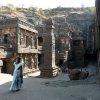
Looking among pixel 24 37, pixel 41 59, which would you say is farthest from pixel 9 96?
pixel 41 59

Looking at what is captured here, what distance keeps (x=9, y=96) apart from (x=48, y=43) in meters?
11.1

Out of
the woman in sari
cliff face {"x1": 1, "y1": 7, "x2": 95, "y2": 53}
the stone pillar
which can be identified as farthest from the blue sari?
cliff face {"x1": 1, "y1": 7, "x2": 95, "y2": 53}

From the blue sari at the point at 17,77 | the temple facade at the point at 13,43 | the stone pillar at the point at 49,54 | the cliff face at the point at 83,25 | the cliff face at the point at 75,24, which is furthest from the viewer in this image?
the cliff face at the point at 83,25

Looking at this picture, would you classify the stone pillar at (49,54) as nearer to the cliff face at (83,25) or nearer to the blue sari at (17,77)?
the blue sari at (17,77)

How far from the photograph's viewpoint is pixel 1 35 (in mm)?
25156

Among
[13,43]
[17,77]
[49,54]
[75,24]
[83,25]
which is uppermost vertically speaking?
[75,24]

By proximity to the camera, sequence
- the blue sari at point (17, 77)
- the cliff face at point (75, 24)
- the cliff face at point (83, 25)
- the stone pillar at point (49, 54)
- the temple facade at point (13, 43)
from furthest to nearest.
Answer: the cliff face at point (83, 25) → the cliff face at point (75, 24) → the temple facade at point (13, 43) → the stone pillar at point (49, 54) → the blue sari at point (17, 77)

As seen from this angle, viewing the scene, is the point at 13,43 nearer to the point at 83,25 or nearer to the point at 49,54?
the point at 49,54

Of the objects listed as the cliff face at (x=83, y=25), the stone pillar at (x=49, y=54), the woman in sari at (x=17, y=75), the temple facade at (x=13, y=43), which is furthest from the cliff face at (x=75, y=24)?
the woman in sari at (x=17, y=75)

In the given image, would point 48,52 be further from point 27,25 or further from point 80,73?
point 27,25

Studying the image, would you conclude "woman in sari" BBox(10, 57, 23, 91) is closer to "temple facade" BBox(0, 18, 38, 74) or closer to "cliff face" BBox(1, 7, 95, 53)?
"temple facade" BBox(0, 18, 38, 74)

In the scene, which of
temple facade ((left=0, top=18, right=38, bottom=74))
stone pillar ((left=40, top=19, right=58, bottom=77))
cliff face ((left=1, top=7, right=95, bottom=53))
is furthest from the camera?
cliff face ((left=1, top=7, right=95, bottom=53))

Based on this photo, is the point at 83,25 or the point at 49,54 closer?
the point at 49,54

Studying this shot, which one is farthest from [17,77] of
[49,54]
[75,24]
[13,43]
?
[75,24]
